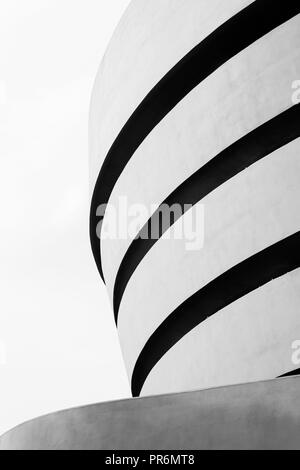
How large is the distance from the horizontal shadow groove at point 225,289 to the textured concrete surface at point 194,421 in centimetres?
530

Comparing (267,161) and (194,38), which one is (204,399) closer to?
(267,161)

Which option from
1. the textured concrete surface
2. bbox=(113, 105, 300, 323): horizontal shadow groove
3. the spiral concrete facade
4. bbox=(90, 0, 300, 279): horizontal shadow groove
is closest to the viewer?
the textured concrete surface

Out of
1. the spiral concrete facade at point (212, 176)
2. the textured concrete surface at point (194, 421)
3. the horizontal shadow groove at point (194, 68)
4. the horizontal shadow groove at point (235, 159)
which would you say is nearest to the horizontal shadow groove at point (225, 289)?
the spiral concrete facade at point (212, 176)

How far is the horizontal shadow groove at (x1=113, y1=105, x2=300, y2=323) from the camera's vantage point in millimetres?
11212

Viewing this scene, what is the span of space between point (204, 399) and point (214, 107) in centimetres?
670

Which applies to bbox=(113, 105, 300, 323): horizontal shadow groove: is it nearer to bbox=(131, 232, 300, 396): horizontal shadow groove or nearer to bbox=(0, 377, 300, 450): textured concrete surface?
bbox=(131, 232, 300, 396): horizontal shadow groove

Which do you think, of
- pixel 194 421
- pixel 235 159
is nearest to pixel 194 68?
pixel 235 159

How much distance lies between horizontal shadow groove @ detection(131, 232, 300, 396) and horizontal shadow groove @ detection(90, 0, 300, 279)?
9.89ft

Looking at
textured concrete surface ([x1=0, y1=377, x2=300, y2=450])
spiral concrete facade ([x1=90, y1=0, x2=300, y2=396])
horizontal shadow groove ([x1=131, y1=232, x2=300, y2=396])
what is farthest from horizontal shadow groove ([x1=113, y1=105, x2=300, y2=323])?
textured concrete surface ([x1=0, y1=377, x2=300, y2=450])

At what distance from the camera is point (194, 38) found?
12.1 m

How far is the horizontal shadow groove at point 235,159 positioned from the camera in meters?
11.2

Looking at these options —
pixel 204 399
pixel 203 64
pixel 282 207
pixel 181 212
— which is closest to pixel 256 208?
pixel 282 207

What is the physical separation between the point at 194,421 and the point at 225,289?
589 centimetres

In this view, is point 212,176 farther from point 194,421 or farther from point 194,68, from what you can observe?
point 194,421
